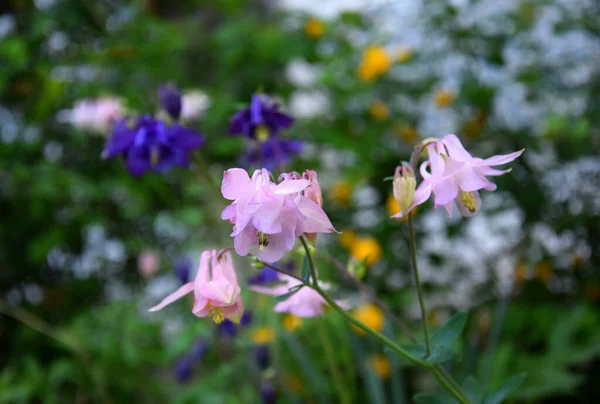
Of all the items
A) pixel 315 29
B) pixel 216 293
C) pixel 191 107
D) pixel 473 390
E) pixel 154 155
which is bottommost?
pixel 473 390

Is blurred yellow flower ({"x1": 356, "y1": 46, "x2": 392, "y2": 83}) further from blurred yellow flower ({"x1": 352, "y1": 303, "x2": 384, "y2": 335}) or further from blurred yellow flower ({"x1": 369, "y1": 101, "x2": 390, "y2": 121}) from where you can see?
blurred yellow flower ({"x1": 352, "y1": 303, "x2": 384, "y2": 335})

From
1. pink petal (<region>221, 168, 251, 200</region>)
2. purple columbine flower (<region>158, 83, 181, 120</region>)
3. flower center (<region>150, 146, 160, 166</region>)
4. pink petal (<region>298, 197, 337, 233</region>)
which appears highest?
purple columbine flower (<region>158, 83, 181, 120</region>)

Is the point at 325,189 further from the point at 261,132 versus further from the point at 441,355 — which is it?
the point at 441,355

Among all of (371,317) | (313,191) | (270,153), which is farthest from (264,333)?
(313,191)

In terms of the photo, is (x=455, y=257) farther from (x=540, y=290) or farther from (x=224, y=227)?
(x=224, y=227)

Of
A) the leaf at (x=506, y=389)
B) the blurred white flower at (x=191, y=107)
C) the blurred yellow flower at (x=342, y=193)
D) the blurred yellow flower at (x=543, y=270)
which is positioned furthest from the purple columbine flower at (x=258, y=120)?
the blurred yellow flower at (x=543, y=270)

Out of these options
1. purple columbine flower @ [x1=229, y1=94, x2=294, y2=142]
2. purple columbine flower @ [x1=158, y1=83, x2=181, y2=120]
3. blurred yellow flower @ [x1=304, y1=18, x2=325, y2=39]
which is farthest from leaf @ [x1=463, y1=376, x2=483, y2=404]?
blurred yellow flower @ [x1=304, y1=18, x2=325, y2=39]
